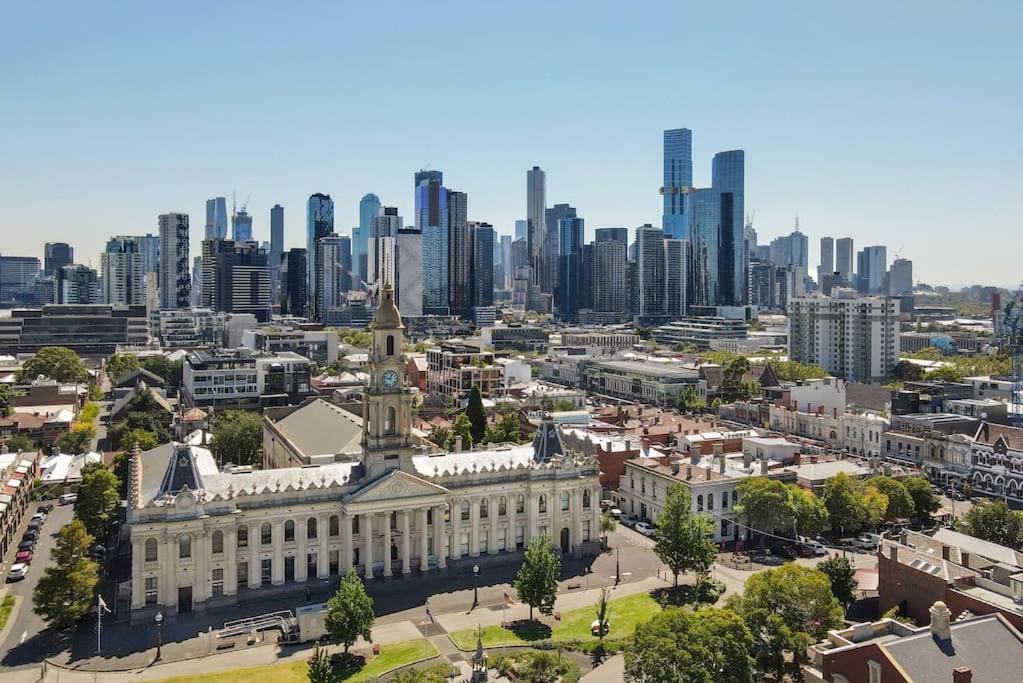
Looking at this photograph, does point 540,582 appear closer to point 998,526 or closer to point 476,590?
point 476,590

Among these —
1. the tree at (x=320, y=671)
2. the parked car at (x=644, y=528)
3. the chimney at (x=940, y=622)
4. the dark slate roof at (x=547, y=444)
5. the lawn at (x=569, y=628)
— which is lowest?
the lawn at (x=569, y=628)

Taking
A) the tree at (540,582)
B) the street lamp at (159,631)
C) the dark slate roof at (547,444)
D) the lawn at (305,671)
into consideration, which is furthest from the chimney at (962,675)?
the street lamp at (159,631)

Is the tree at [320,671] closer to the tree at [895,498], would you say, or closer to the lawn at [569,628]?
the lawn at [569,628]

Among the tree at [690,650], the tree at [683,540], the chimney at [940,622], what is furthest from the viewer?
the tree at [683,540]

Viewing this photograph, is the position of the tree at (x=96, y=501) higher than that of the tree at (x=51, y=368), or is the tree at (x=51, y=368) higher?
the tree at (x=51, y=368)

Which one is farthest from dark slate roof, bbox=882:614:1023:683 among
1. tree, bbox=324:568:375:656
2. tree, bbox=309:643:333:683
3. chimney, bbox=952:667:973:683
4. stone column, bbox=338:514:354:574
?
stone column, bbox=338:514:354:574

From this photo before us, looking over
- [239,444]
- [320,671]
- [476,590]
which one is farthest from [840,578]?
[239,444]

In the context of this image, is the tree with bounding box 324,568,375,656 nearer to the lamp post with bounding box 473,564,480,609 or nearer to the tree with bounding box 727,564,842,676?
the lamp post with bounding box 473,564,480,609
